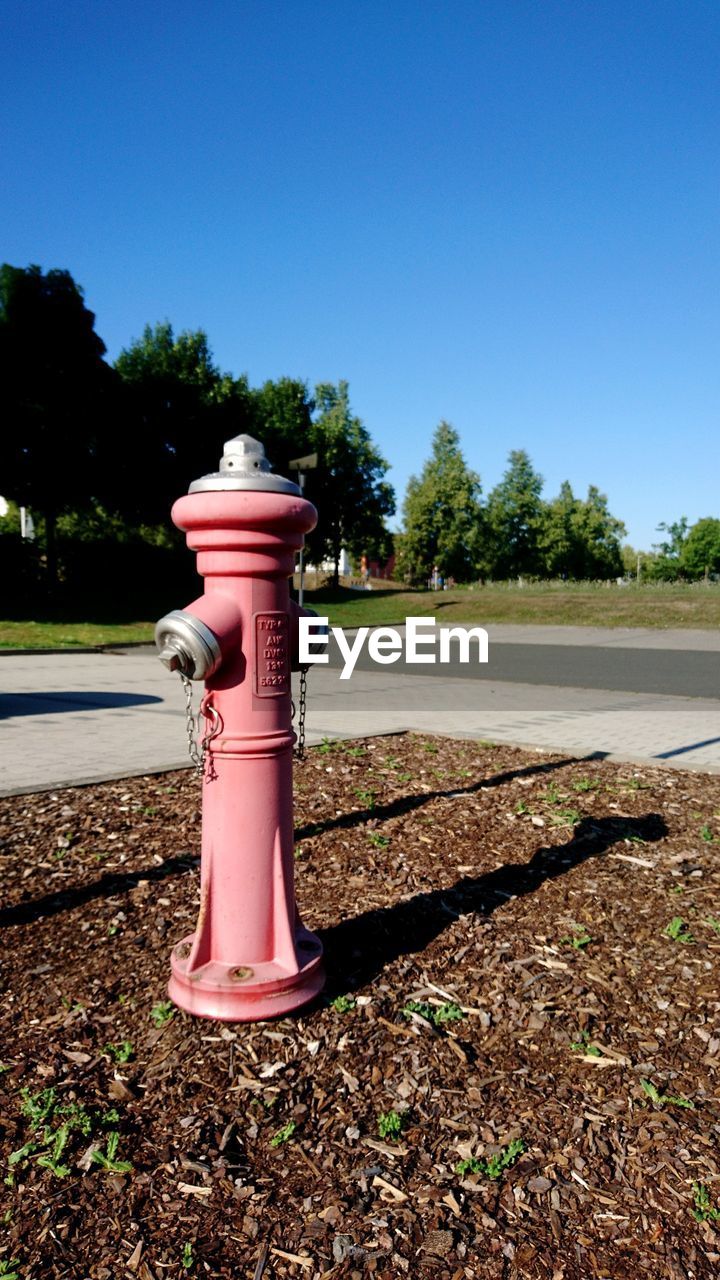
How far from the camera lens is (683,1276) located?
1.89 metres

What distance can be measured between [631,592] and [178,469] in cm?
1885

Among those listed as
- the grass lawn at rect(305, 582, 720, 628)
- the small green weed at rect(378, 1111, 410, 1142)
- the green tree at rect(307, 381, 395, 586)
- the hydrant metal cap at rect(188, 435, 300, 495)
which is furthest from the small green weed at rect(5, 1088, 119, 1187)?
the green tree at rect(307, 381, 395, 586)

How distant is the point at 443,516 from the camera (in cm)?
5816

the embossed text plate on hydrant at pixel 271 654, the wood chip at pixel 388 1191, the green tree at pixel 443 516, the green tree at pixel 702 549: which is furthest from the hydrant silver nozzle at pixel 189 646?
the green tree at pixel 702 549

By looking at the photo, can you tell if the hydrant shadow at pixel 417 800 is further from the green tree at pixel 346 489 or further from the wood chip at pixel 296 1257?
the green tree at pixel 346 489

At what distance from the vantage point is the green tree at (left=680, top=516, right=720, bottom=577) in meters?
88.6

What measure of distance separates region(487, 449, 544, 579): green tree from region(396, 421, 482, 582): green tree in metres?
2.82

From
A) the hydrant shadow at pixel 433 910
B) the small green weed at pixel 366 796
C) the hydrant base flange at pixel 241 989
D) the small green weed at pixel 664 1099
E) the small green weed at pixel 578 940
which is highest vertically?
the small green weed at pixel 366 796

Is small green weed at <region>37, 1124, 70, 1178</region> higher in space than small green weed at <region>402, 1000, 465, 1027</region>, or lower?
lower

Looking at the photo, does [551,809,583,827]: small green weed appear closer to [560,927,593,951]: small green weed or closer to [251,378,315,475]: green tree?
[560,927,593,951]: small green weed

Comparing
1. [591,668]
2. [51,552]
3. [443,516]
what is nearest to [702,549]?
[443,516]

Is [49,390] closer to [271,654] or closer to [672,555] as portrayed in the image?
[271,654]

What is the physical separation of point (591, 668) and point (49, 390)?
715 inches

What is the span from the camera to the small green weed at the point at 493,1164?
7.20ft
